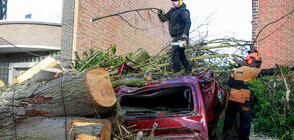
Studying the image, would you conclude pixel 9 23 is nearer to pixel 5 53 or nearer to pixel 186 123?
pixel 5 53

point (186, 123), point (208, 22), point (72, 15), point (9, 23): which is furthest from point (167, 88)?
point (9, 23)

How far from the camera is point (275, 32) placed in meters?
8.73

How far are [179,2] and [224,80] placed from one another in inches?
91.0

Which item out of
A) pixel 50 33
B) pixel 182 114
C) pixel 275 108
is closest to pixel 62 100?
pixel 182 114

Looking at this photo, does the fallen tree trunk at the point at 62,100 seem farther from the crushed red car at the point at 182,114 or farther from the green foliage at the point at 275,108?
the green foliage at the point at 275,108

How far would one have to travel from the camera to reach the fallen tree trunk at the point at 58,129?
10.5ft

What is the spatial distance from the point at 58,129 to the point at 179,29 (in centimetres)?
407

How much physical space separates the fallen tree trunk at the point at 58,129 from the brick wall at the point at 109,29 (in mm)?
4975

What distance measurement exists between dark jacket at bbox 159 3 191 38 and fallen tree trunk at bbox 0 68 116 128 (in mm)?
3334

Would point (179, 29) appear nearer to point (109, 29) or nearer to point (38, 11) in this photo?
point (38, 11)

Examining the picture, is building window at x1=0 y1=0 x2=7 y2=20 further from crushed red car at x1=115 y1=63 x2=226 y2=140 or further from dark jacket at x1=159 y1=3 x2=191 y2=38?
crushed red car at x1=115 y1=63 x2=226 y2=140

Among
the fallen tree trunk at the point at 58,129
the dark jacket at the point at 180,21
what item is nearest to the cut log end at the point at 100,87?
the fallen tree trunk at the point at 58,129

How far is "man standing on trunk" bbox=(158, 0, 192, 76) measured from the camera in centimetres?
619

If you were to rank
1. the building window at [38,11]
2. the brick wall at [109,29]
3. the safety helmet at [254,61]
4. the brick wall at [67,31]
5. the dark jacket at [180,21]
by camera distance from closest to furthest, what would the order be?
1. the safety helmet at [254,61]
2. the dark jacket at [180,21]
3. the brick wall at [67,31]
4. the building window at [38,11]
5. the brick wall at [109,29]
